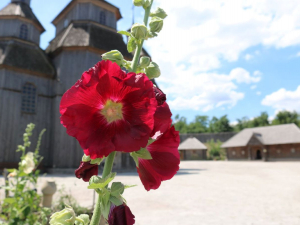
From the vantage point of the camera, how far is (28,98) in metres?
17.1

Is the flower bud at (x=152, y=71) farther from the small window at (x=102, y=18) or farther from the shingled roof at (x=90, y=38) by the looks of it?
the small window at (x=102, y=18)

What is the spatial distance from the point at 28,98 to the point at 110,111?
60.4 feet

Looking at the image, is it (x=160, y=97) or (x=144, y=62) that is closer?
(x=160, y=97)

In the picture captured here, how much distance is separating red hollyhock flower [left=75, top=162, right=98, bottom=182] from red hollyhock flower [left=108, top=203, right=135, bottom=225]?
0.55 ft

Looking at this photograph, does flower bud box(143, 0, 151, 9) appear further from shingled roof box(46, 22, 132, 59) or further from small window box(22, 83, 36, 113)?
small window box(22, 83, 36, 113)

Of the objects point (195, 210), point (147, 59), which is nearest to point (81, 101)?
point (147, 59)

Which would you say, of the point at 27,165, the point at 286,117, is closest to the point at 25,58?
the point at 27,165

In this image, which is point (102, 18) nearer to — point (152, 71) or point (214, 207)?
point (214, 207)

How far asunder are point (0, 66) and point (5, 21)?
4.45 metres

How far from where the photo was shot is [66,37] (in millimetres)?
18422

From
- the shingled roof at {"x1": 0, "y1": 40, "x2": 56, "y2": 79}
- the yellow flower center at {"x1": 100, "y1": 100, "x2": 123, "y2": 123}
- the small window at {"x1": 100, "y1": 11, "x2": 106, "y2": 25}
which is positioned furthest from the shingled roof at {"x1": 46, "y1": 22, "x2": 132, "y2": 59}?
the yellow flower center at {"x1": 100, "y1": 100, "x2": 123, "y2": 123}

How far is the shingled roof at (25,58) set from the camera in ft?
54.5

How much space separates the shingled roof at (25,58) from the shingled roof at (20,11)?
2.31 metres

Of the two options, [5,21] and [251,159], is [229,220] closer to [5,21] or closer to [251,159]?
[5,21]
